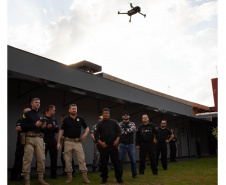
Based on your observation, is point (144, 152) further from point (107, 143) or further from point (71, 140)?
point (71, 140)

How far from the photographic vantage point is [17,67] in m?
7.10

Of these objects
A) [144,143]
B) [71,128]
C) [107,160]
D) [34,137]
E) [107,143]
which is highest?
[71,128]

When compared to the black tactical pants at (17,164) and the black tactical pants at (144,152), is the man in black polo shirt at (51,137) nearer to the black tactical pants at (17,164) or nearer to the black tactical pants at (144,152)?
the black tactical pants at (17,164)

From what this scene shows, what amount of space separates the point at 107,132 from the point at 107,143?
0.26m

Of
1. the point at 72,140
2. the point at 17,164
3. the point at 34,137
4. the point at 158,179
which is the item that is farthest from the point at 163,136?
the point at 34,137

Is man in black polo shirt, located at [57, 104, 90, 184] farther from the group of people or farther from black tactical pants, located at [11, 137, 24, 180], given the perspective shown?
black tactical pants, located at [11, 137, 24, 180]

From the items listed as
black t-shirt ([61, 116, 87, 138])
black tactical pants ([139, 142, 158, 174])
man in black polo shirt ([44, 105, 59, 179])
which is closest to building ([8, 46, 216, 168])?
man in black polo shirt ([44, 105, 59, 179])

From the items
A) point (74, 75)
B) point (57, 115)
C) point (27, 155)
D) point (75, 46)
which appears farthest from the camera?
point (57, 115)

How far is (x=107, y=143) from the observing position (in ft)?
19.2

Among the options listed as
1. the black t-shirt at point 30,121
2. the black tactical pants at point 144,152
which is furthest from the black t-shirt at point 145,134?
the black t-shirt at point 30,121

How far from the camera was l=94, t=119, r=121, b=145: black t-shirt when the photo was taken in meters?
5.86

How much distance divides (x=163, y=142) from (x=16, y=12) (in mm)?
6953
